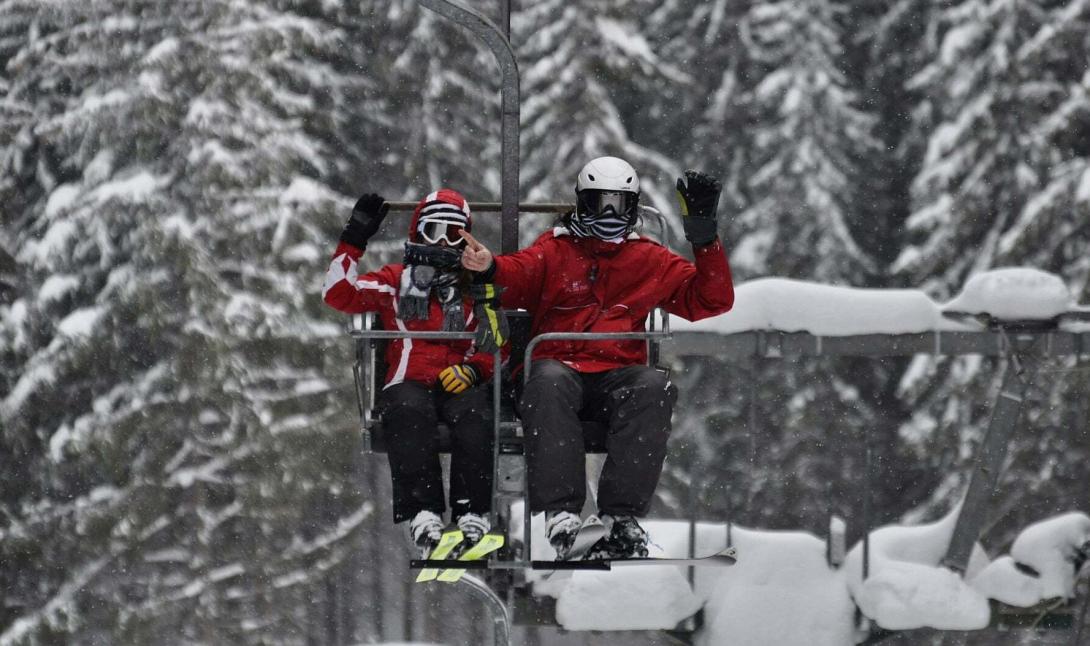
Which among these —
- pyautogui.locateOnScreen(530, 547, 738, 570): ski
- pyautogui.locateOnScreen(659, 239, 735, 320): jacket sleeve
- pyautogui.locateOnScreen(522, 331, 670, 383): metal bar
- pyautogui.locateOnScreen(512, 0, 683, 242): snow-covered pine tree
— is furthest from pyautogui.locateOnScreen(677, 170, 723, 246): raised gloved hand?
pyautogui.locateOnScreen(512, 0, 683, 242): snow-covered pine tree

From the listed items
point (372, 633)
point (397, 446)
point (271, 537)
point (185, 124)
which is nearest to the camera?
point (397, 446)

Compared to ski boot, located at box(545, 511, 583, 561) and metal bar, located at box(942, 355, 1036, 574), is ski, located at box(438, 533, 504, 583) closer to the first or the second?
ski boot, located at box(545, 511, 583, 561)

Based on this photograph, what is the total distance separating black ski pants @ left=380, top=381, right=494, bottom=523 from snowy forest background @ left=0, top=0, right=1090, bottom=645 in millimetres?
10159

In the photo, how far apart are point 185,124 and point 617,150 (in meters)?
4.79

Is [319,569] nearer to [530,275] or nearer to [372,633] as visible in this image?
[372,633]

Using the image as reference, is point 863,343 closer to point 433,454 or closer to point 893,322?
point 893,322

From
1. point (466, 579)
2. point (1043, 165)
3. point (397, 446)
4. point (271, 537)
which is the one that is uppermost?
point (1043, 165)

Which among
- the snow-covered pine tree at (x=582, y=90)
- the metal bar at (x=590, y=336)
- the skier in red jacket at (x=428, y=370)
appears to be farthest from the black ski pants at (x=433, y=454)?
the snow-covered pine tree at (x=582, y=90)

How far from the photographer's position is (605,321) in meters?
5.93

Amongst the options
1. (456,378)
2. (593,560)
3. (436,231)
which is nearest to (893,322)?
(456,378)

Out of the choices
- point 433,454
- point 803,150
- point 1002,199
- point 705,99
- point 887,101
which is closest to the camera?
point 433,454

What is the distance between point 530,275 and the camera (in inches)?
232

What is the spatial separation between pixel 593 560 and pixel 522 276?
111cm

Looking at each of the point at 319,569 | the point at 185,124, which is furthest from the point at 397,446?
the point at 319,569
